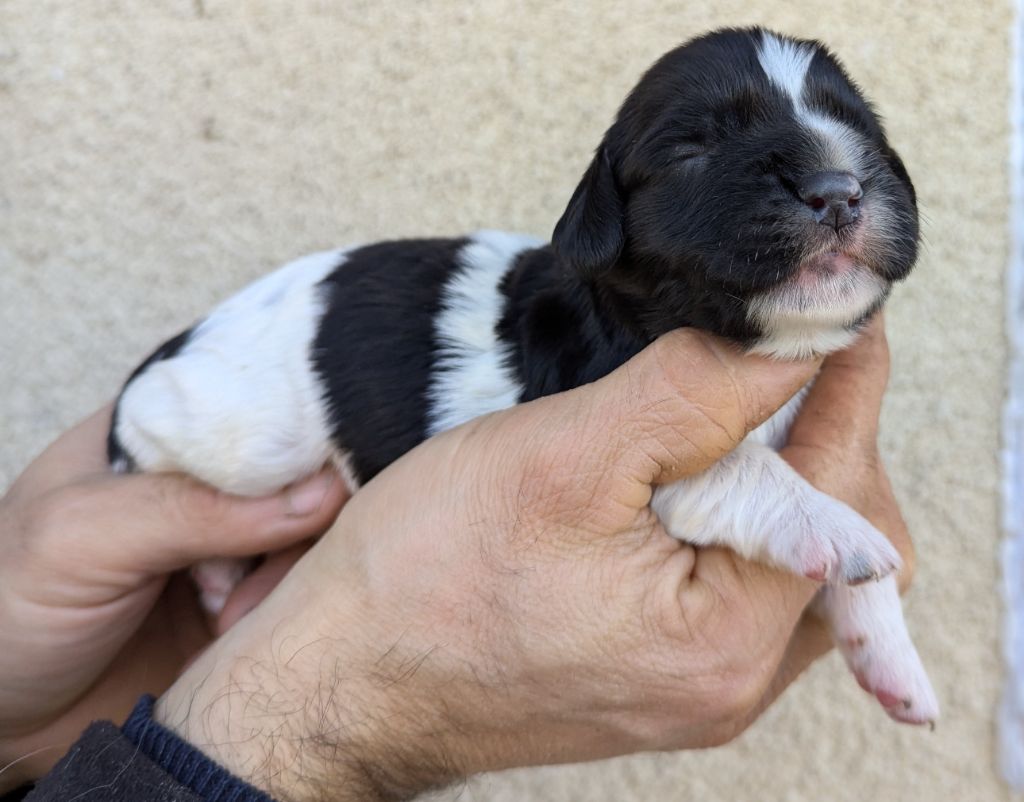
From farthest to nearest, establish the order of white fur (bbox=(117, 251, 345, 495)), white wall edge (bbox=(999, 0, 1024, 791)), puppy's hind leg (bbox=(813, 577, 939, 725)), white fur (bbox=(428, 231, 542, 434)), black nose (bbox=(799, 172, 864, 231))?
white wall edge (bbox=(999, 0, 1024, 791)) < white fur (bbox=(117, 251, 345, 495)) < white fur (bbox=(428, 231, 542, 434)) < puppy's hind leg (bbox=(813, 577, 939, 725)) < black nose (bbox=(799, 172, 864, 231))

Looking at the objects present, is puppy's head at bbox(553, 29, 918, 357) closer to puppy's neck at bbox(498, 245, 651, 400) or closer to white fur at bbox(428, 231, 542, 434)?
puppy's neck at bbox(498, 245, 651, 400)

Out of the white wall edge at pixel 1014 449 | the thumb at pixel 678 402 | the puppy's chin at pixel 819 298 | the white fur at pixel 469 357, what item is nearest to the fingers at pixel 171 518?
the white fur at pixel 469 357

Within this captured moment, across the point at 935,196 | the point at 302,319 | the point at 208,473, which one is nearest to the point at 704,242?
the point at 302,319

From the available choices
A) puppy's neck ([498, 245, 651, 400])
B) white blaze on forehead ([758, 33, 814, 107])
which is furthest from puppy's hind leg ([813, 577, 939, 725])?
white blaze on forehead ([758, 33, 814, 107])

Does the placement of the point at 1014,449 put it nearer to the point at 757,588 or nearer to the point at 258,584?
the point at 757,588

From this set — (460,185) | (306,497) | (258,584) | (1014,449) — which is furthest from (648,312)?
(1014,449)

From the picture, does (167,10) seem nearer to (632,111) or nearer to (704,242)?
(632,111)

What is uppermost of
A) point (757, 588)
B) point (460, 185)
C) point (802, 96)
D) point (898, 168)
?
point (802, 96)
